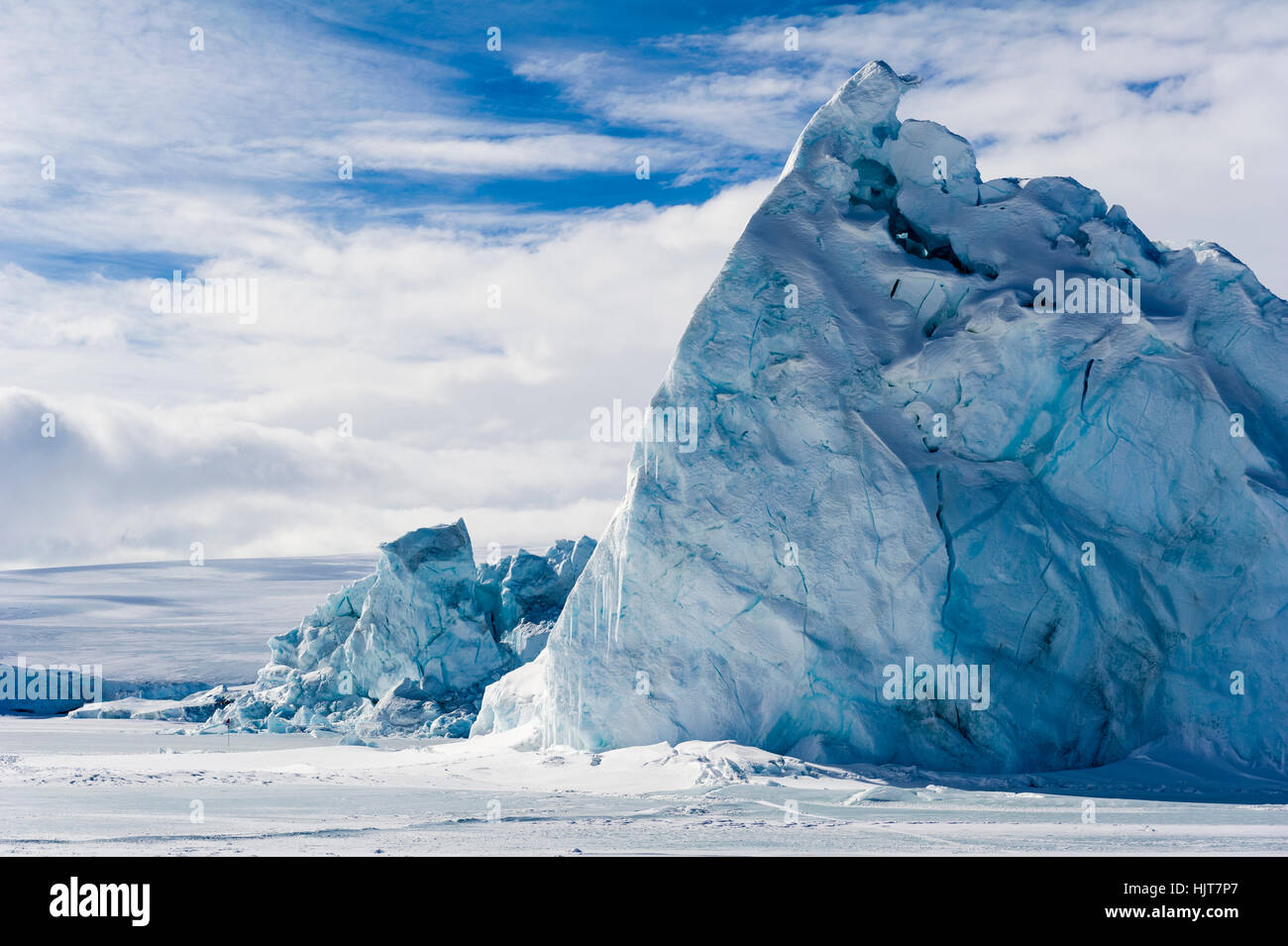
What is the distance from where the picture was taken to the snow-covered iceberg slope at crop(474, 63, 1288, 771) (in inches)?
476

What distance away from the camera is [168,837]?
786 centimetres

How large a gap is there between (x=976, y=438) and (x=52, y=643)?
1274 inches

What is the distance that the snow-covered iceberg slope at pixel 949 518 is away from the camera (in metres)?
12.1

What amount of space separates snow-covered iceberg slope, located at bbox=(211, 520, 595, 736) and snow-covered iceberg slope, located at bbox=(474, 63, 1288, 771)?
27.4ft

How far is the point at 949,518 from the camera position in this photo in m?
12.4

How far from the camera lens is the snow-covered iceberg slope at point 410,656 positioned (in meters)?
21.3

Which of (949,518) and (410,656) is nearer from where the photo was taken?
(949,518)

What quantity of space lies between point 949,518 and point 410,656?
12.4m

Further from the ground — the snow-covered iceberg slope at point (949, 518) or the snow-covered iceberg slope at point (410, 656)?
the snow-covered iceberg slope at point (949, 518)

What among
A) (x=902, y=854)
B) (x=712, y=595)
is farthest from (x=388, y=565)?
(x=902, y=854)

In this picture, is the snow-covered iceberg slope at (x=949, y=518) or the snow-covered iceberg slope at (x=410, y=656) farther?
the snow-covered iceberg slope at (x=410, y=656)

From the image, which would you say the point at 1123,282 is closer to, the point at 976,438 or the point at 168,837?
the point at 976,438

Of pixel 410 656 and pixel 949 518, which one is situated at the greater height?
pixel 949 518

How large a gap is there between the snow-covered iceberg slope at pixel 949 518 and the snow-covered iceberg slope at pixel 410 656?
8367 mm
